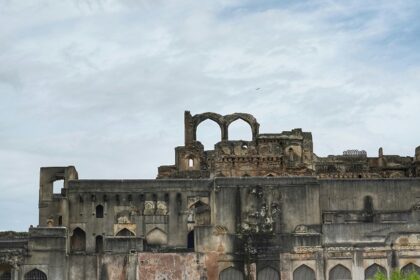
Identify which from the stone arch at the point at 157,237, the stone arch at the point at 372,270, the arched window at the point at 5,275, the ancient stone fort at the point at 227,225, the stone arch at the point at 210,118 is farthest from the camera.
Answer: the stone arch at the point at 210,118

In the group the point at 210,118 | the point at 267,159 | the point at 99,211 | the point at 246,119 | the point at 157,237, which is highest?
the point at 210,118

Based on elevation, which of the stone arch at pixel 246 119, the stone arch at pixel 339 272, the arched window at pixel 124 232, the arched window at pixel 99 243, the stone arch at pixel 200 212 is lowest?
the stone arch at pixel 339 272

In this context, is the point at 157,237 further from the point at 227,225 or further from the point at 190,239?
the point at 227,225

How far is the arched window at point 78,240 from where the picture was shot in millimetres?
50062

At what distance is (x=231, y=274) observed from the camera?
46.5 m

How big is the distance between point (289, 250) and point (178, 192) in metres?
7.84

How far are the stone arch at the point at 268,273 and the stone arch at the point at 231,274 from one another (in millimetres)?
1059

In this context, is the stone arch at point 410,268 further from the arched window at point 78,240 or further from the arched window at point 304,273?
the arched window at point 78,240

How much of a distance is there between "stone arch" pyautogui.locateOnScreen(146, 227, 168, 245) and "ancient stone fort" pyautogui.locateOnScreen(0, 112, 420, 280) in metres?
0.06

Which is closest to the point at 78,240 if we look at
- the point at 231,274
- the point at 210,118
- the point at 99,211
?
the point at 99,211

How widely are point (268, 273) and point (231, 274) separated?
1.97m

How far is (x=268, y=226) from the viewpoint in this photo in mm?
48281

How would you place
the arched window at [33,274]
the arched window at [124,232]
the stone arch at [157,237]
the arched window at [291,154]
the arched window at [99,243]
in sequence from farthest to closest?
1. the arched window at [291,154]
2. the arched window at [124,232]
3. the arched window at [99,243]
4. the stone arch at [157,237]
5. the arched window at [33,274]

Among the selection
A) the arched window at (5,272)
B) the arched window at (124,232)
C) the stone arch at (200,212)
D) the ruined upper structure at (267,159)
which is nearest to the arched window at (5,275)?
the arched window at (5,272)
